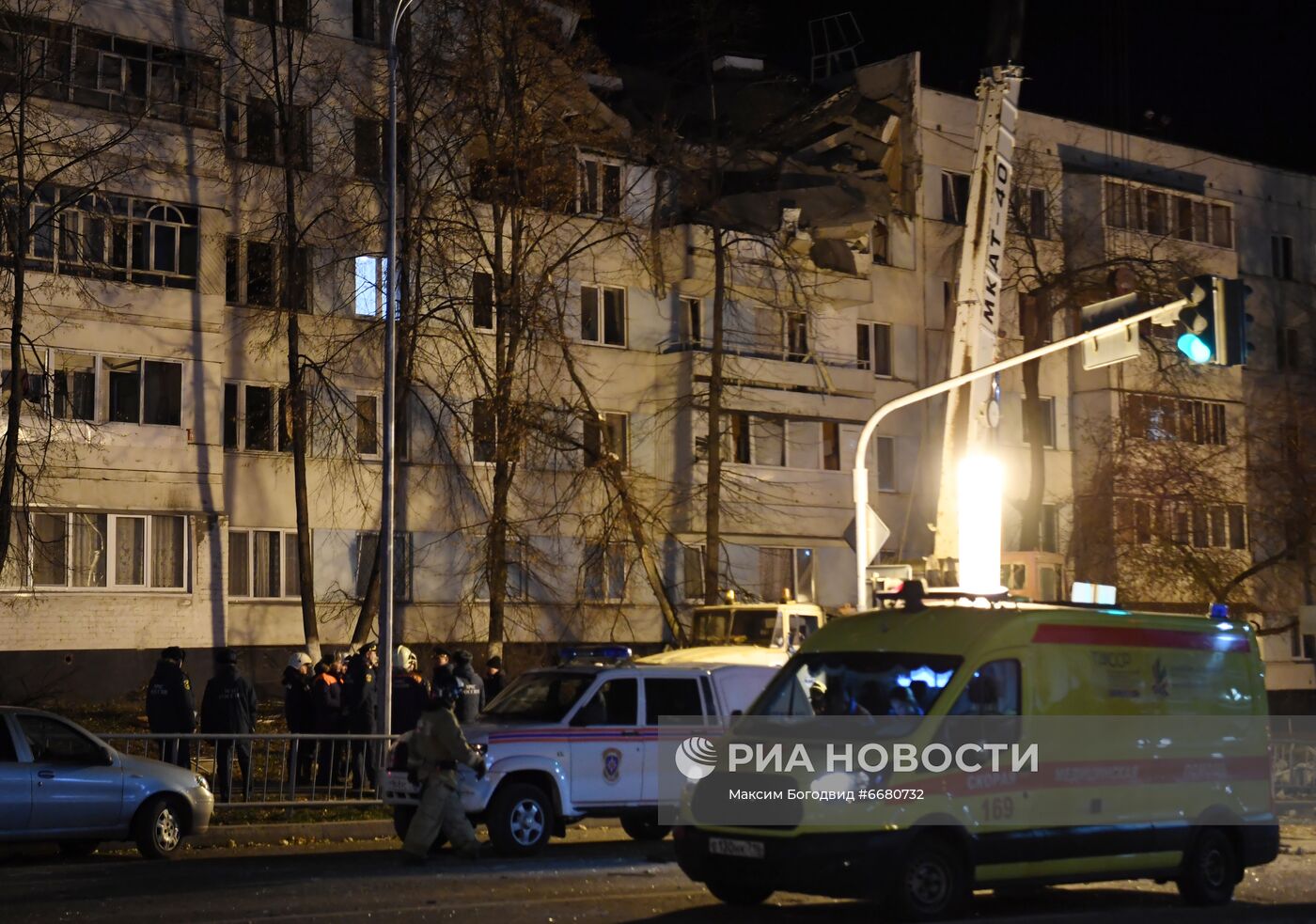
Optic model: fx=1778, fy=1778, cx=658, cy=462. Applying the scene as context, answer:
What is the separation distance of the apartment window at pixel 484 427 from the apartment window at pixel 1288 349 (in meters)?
30.7

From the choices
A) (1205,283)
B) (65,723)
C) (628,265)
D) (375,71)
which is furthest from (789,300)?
(65,723)

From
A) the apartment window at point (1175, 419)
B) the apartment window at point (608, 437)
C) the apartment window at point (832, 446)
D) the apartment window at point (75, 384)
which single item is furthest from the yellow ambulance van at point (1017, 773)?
the apartment window at point (1175, 419)

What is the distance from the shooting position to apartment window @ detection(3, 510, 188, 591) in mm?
31562

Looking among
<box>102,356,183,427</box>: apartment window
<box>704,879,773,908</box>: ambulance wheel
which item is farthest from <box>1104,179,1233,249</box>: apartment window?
<box>704,879,773,908</box>: ambulance wheel

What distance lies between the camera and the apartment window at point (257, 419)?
116 ft

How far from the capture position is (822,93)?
47.9m

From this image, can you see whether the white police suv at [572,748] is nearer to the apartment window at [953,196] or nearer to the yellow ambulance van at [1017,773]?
the yellow ambulance van at [1017,773]

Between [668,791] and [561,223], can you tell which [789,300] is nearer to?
[561,223]

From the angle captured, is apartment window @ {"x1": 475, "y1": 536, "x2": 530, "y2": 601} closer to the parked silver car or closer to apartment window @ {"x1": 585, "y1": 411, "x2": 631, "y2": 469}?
apartment window @ {"x1": 585, "y1": 411, "x2": 631, "y2": 469}

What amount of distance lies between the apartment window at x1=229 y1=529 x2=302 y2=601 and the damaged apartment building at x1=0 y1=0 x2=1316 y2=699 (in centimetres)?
6

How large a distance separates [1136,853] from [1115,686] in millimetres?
1324

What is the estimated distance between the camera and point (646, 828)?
1942 cm

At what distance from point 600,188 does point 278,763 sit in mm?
21713

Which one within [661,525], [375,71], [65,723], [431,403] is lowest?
[65,723]
